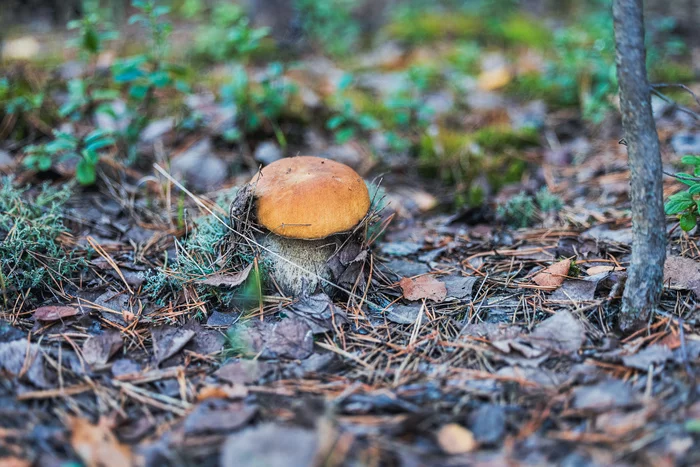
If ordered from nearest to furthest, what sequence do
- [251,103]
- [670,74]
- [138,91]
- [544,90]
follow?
[138,91]
[251,103]
[670,74]
[544,90]

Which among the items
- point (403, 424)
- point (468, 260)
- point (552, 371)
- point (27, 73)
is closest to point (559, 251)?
point (468, 260)

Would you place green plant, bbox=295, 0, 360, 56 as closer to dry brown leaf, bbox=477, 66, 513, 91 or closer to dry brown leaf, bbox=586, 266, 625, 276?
dry brown leaf, bbox=477, 66, 513, 91

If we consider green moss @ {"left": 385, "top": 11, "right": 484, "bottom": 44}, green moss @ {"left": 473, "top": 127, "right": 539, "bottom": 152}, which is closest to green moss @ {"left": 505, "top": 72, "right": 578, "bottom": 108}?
green moss @ {"left": 473, "top": 127, "right": 539, "bottom": 152}

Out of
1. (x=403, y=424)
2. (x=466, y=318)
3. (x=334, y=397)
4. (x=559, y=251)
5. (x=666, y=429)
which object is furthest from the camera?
(x=559, y=251)

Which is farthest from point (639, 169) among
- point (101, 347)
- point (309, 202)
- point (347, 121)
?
point (347, 121)

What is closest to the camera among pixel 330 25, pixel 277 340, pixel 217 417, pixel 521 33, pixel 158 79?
pixel 217 417

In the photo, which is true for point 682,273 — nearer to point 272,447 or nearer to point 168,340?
point 272,447

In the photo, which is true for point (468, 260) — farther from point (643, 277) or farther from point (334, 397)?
point (334, 397)

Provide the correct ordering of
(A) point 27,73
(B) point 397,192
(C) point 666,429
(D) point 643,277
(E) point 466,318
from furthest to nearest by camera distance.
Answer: (A) point 27,73 < (B) point 397,192 < (E) point 466,318 < (D) point 643,277 < (C) point 666,429
